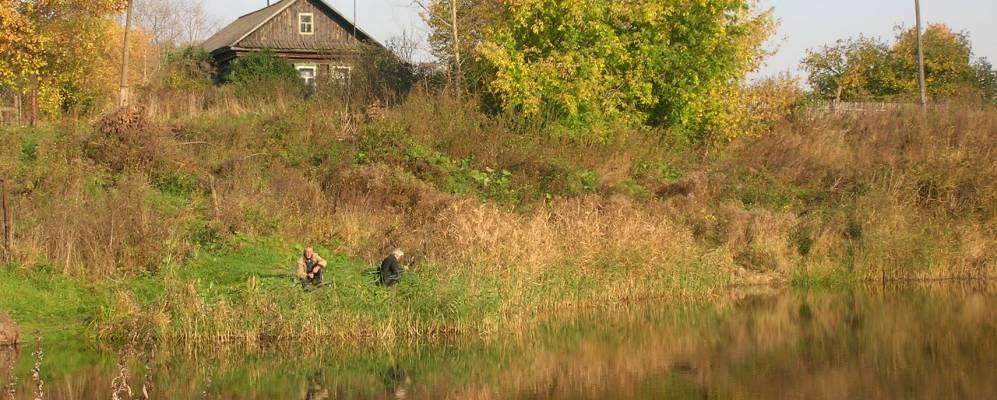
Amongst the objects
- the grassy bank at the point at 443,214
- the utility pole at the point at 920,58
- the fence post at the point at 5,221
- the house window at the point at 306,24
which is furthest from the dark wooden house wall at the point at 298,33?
the fence post at the point at 5,221

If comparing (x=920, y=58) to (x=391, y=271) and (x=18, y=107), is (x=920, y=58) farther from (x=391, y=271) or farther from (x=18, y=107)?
(x=18, y=107)

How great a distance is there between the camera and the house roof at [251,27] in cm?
4861

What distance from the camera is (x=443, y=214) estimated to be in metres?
24.1

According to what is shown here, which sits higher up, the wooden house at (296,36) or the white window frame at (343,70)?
the wooden house at (296,36)

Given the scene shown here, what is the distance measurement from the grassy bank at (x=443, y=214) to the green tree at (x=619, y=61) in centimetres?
92

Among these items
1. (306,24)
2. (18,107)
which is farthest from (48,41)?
(306,24)

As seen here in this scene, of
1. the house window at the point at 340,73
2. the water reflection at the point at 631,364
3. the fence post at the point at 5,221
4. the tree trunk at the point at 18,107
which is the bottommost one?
the water reflection at the point at 631,364

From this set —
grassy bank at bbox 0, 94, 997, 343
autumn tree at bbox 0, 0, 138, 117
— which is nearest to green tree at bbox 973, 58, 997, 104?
grassy bank at bbox 0, 94, 997, 343

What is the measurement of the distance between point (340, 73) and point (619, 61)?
28.5ft

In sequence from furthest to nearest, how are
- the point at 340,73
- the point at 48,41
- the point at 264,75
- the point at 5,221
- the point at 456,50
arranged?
the point at 264,75 → the point at 340,73 → the point at 456,50 → the point at 48,41 → the point at 5,221

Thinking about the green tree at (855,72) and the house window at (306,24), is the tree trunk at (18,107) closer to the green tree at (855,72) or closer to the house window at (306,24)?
the house window at (306,24)

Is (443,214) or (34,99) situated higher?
(34,99)

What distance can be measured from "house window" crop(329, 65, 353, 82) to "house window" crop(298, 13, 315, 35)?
15.0 m

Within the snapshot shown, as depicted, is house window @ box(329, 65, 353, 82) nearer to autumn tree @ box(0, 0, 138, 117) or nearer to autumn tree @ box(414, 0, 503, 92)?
autumn tree @ box(414, 0, 503, 92)
